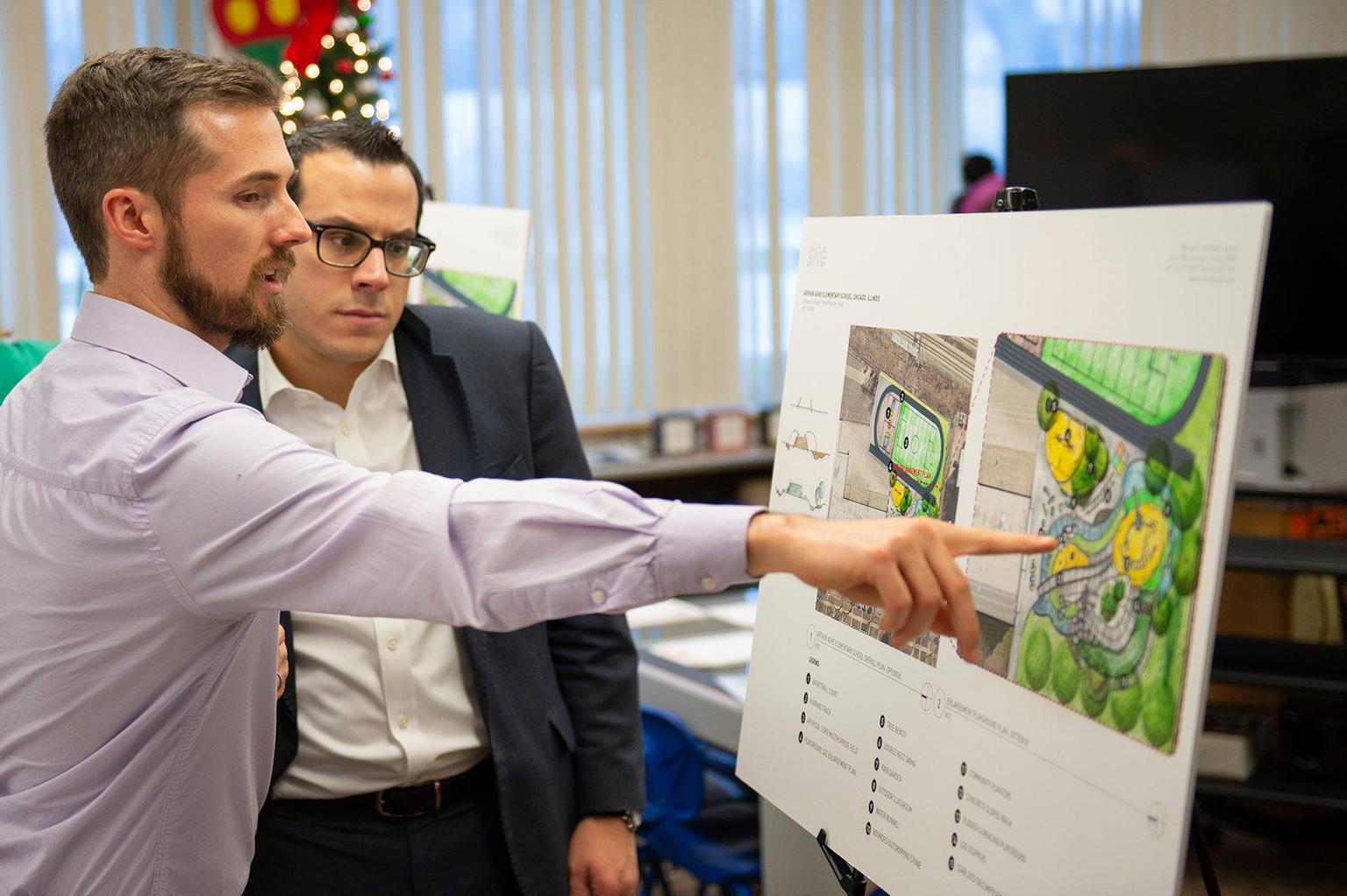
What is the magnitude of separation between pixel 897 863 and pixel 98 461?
0.87 meters

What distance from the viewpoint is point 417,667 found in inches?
63.7

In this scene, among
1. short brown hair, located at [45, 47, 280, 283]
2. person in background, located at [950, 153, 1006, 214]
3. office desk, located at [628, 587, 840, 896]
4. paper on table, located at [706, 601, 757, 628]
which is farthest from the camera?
person in background, located at [950, 153, 1006, 214]

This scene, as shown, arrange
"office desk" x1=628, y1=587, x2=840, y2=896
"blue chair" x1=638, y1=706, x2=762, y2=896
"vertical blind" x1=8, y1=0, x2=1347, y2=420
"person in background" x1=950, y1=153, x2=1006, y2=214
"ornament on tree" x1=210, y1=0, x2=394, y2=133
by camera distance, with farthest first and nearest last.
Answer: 1. "person in background" x1=950, y1=153, x2=1006, y2=214
2. "vertical blind" x1=8, y1=0, x2=1347, y2=420
3. "ornament on tree" x1=210, y1=0, x2=394, y2=133
4. "blue chair" x1=638, y1=706, x2=762, y2=896
5. "office desk" x1=628, y1=587, x2=840, y2=896

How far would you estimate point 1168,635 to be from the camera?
100cm

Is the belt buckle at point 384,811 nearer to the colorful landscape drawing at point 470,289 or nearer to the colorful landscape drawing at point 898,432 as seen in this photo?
the colorful landscape drawing at point 898,432

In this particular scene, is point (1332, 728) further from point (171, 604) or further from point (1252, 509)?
point (171, 604)

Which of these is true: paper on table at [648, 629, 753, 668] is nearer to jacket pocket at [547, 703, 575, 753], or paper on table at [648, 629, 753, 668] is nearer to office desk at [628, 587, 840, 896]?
office desk at [628, 587, 840, 896]

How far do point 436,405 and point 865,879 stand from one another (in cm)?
85

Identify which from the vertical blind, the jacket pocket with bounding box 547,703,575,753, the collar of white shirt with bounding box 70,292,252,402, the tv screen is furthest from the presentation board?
the vertical blind

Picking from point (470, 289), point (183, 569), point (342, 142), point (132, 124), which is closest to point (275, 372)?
point (342, 142)

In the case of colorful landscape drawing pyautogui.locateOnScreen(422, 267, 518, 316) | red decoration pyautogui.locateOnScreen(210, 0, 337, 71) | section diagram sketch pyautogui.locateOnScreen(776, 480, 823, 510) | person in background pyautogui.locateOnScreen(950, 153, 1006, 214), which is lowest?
section diagram sketch pyautogui.locateOnScreen(776, 480, 823, 510)

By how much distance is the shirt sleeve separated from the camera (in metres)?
0.97

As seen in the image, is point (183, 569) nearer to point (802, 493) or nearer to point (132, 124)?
point (132, 124)

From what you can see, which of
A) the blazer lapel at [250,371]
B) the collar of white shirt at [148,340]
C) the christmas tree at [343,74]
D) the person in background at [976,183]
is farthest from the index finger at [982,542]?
the person in background at [976,183]
